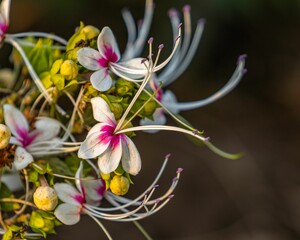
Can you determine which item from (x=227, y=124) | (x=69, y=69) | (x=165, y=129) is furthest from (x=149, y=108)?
(x=227, y=124)

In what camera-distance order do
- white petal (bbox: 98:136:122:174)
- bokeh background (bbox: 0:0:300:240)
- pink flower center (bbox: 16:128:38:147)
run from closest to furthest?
1. white petal (bbox: 98:136:122:174)
2. pink flower center (bbox: 16:128:38:147)
3. bokeh background (bbox: 0:0:300:240)

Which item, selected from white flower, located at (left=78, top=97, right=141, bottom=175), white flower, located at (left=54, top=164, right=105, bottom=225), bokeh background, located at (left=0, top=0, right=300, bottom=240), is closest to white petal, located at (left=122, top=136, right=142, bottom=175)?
white flower, located at (left=78, top=97, right=141, bottom=175)

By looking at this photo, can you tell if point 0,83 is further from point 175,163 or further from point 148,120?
point 175,163

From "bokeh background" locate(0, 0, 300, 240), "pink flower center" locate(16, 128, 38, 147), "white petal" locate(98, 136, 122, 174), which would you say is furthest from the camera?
"bokeh background" locate(0, 0, 300, 240)

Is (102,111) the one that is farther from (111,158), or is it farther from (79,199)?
(79,199)

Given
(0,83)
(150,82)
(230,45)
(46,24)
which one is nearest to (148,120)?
(150,82)

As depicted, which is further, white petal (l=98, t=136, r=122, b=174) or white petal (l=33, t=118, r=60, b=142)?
white petal (l=33, t=118, r=60, b=142)

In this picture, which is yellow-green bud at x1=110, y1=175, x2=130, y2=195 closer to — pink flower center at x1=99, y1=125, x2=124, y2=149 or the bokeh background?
pink flower center at x1=99, y1=125, x2=124, y2=149
